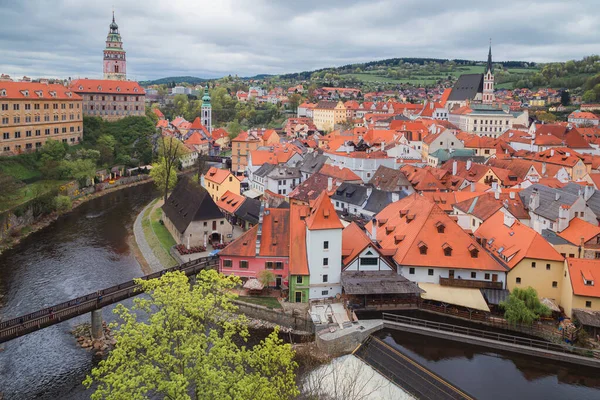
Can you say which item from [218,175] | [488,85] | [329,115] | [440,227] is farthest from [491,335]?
[329,115]

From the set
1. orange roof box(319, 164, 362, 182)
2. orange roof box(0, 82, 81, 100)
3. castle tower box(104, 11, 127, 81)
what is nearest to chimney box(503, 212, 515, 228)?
orange roof box(319, 164, 362, 182)

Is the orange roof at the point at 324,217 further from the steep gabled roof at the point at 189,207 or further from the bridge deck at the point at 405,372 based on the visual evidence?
the steep gabled roof at the point at 189,207

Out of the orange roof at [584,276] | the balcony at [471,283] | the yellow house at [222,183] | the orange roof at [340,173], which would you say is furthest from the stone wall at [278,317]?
the orange roof at [340,173]

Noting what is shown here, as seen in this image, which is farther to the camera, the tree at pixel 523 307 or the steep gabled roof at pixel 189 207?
the steep gabled roof at pixel 189 207

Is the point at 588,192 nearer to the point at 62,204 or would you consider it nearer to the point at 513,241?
the point at 513,241

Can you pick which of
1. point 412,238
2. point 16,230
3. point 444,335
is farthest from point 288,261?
point 16,230

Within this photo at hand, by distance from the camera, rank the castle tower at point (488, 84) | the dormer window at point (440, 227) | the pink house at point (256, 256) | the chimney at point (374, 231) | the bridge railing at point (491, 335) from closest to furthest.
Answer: the bridge railing at point (491, 335) < the dormer window at point (440, 227) < the pink house at point (256, 256) < the chimney at point (374, 231) < the castle tower at point (488, 84)

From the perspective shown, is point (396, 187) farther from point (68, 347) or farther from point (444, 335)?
point (68, 347)
